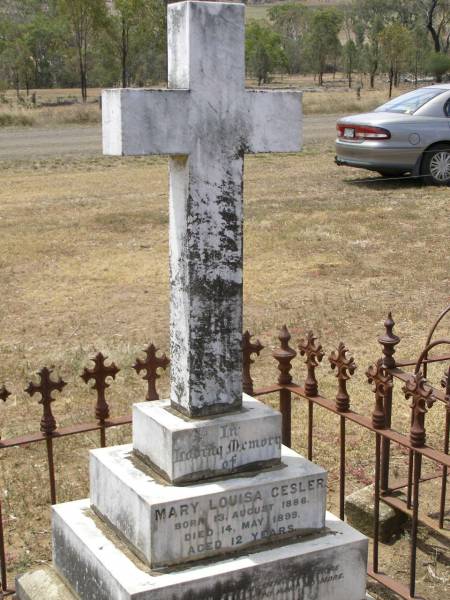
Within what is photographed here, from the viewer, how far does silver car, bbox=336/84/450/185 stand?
12.9 meters

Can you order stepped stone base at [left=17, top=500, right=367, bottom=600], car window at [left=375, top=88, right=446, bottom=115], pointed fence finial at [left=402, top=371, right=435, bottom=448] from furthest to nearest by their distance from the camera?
1. car window at [left=375, top=88, right=446, bottom=115]
2. pointed fence finial at [left=402, top=371, right=435, bottom=448]
3. stepped stone base at [left=17, top=500, right=367, bottom=600]

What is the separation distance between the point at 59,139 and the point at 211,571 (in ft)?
68.9

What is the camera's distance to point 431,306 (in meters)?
7.75

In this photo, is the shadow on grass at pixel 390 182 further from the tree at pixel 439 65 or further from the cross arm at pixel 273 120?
the tree at pixel 439 65

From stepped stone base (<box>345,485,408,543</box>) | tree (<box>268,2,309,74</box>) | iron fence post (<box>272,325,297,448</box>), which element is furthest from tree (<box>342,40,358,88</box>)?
iron fence post (<box>272,325,297,448</box>)

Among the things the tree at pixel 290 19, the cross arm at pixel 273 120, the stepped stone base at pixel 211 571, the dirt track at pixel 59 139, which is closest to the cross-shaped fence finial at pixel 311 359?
the stepped stone base at pixel 211 571

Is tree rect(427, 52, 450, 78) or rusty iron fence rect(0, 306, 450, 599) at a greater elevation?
tree rect(427, 52, 450, 78)

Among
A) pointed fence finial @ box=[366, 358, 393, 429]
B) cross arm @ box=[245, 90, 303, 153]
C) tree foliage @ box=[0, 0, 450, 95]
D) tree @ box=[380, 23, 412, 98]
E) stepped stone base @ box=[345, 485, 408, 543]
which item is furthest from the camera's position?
tree @ box=[380, 23, 412, 98]

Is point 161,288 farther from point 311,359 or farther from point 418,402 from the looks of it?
point 418,402

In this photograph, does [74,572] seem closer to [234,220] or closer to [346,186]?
[234,220]

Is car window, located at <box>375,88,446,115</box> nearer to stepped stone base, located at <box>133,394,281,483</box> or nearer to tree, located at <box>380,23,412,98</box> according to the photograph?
stepped stone base, located at <box>133,394,281,483</box>

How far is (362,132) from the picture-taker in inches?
514

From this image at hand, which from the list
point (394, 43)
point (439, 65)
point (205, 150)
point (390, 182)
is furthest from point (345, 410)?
point (439, 65)

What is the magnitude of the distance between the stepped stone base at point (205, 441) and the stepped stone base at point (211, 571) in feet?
1.04
